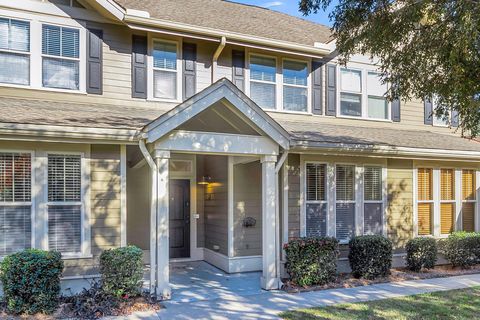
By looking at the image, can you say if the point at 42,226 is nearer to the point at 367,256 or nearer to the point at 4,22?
the point at 4,22

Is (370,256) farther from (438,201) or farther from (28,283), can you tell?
(28,283)

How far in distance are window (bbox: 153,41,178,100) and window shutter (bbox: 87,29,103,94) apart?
1.19m

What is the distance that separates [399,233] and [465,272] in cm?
167

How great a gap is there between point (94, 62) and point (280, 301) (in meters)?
6.20

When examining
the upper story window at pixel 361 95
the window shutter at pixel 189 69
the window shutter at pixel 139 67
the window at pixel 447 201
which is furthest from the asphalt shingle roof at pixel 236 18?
the window at pixel 447 201

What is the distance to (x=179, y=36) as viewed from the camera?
9180 mm

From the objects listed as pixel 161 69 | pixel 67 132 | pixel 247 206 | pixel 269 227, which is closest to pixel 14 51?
pixel 67 132

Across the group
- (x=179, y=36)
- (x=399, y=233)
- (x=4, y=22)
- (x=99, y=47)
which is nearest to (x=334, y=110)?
(x=399, y=233)

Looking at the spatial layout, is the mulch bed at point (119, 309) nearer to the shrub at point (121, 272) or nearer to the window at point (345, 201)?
the shrub at point (121, 272)

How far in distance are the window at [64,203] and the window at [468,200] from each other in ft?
32.2

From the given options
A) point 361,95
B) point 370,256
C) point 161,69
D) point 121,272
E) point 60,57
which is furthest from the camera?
point 361,95

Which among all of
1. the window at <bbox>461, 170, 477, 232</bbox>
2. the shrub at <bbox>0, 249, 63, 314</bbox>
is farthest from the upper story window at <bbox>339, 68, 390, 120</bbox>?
the shrub at <bbox>0, 249, 63, 314</bbox>

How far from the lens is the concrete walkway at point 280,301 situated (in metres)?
6.20

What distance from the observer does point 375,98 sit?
11164mm
